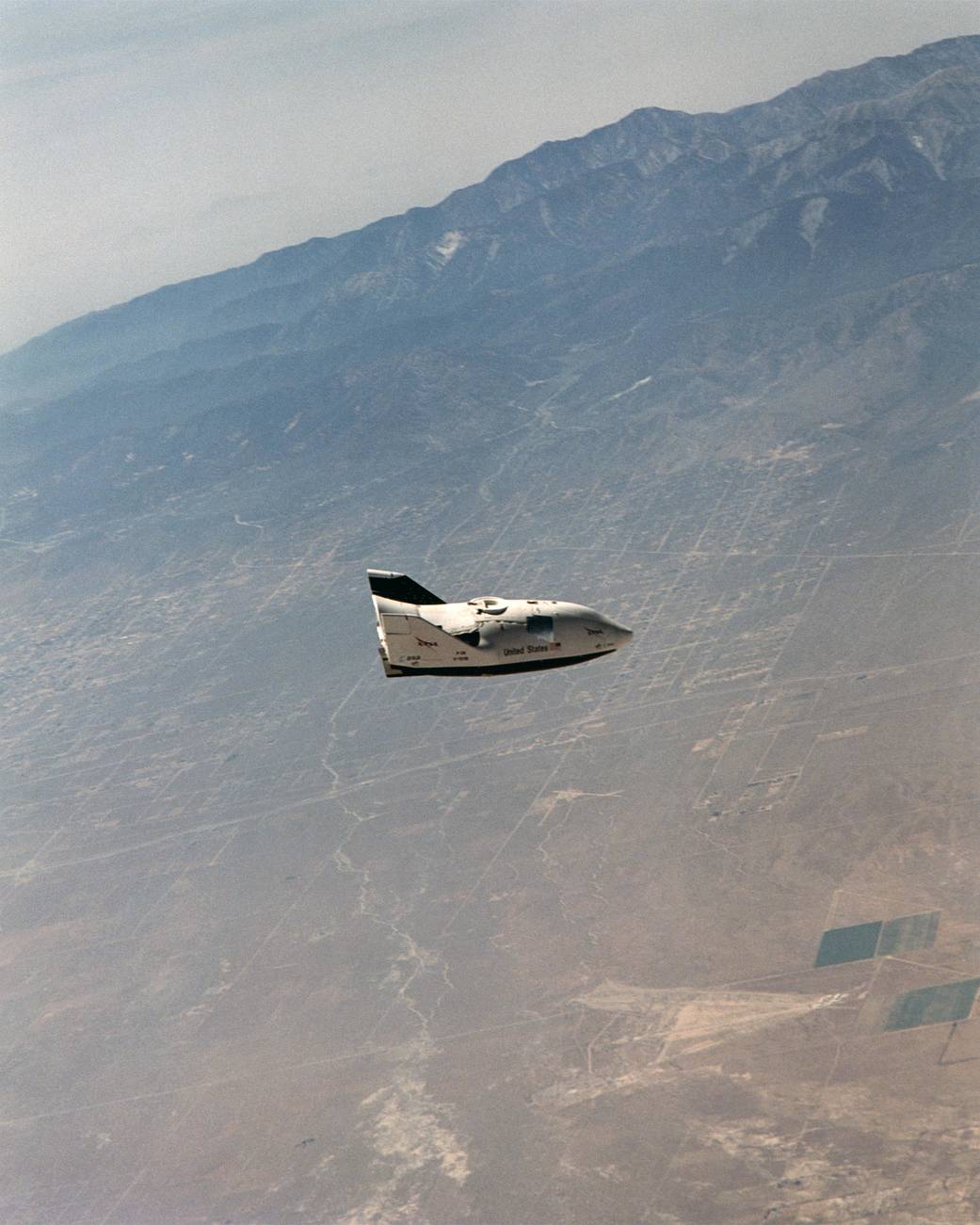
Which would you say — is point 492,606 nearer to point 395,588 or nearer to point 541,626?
point 541,626

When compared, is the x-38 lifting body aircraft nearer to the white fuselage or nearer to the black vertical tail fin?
the white fuselage

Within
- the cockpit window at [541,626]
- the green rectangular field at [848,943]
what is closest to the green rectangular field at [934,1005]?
the green rectangular field at [848,943]

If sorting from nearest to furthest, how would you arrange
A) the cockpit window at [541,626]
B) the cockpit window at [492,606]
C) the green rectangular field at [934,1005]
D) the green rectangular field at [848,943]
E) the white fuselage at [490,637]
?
the white fuselage at [490,637], the cockpit window at [541,626], the cockpit window at [492,606], the green rectangular field at [934,1005], the green rectangular field at [848,943]

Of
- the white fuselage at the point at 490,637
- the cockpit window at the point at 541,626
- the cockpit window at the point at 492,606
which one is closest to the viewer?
the white fuselage at the point at 490,637

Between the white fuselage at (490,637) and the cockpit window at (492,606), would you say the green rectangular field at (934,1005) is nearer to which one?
the white fuselage at (490,637)

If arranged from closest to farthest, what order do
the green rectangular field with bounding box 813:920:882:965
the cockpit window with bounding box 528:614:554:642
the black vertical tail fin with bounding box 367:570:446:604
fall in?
the cockpit window with bounding box 528:614:554:642 → the black vertical tail fin with bounding box 367:570:446:604 → the green rectangular field with bounding box 813:920:882:965

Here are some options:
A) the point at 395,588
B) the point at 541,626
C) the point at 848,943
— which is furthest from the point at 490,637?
the point at 848,943

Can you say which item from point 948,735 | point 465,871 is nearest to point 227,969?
point 465,871

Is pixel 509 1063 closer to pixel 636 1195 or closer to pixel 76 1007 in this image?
pixel 636 1195

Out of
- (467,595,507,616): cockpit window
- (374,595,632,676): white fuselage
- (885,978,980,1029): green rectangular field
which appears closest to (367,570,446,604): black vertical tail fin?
(374,595,632,676): white fuselage
